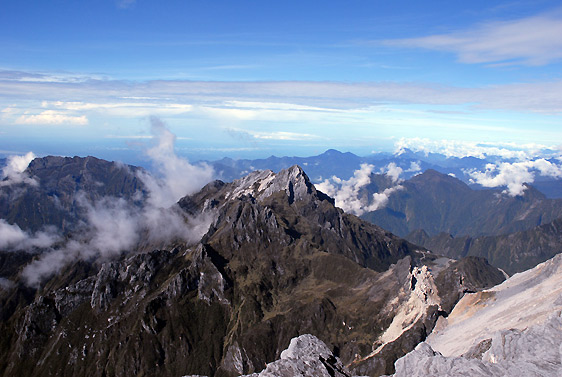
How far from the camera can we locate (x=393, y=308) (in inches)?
7466

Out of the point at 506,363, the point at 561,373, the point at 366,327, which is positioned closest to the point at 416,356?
the point at 506,363

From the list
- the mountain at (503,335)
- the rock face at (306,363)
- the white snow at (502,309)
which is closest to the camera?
the mountain at (503,335)

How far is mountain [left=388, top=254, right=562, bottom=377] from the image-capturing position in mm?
43000

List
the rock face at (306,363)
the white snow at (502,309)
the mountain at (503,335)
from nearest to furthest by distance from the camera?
the mountain at (503,335), the rock face at (306,363), the white snow at (502,309)

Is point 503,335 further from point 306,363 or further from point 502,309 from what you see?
point 502,309

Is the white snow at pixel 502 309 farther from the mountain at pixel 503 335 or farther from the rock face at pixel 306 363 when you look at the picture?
the rock face at pixel 306 363

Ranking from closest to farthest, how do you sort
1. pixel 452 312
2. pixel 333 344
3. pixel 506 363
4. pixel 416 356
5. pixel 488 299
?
pixel 506 363
pixel 416 356
pixel 488 299
pixel 452 312
pixel 333 344

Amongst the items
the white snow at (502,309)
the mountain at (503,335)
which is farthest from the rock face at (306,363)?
the white snow at (502,309)

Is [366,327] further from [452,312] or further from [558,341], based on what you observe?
[558,341]

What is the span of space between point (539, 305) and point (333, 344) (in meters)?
103

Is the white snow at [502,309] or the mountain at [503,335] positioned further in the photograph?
the white snow at [502,309]

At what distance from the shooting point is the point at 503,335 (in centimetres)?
5581

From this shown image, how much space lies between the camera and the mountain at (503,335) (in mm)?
43000

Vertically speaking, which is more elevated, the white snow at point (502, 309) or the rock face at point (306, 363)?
the rock face at point (306, 363)
